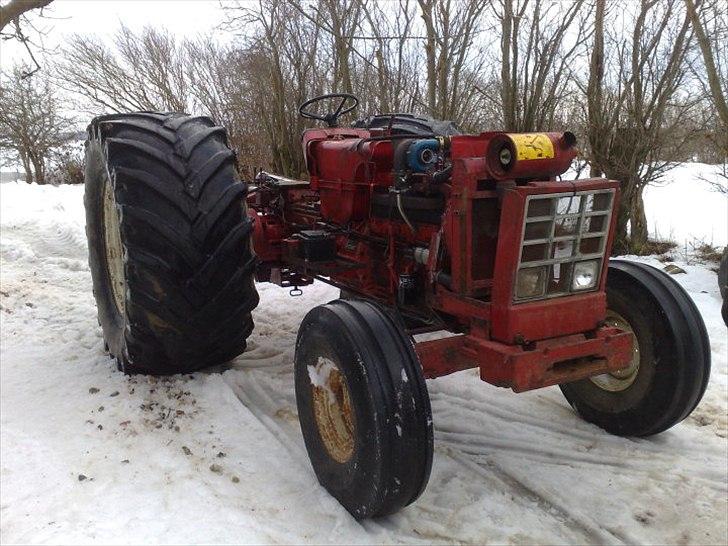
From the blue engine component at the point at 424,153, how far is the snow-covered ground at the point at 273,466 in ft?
4.62

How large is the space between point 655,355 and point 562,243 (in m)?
0.99

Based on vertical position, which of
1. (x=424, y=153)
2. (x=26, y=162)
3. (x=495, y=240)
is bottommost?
(x=26, y=162)

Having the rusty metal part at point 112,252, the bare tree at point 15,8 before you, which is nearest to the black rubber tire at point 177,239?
the rusty metal part at point 112,252

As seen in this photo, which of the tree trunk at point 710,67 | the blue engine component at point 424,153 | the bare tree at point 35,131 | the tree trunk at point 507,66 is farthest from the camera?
the bare tree at point 35,131

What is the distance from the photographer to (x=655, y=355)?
3.11m

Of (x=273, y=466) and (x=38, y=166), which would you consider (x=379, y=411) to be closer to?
(x=273, y=466)

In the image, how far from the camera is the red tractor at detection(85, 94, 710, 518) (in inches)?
96.0

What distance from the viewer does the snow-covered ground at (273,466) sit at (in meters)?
2.42

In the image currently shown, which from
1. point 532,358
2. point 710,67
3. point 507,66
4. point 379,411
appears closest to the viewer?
point 379,411

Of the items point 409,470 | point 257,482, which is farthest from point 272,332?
point 409,470

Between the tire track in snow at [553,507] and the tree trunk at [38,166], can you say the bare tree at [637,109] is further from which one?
the tree trunk at [38,166]

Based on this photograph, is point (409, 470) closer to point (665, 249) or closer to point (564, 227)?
point (564, 227)

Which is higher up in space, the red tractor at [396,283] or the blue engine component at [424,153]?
the blue engine component at [424,153]

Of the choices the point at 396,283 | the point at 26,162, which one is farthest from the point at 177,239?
the point at 26,162
